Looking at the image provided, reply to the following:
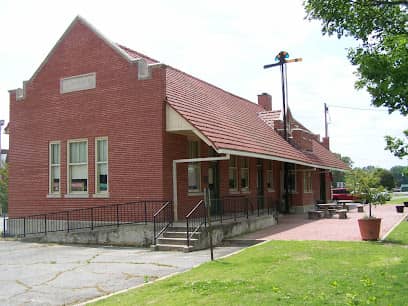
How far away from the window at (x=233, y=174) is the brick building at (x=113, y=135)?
5cm

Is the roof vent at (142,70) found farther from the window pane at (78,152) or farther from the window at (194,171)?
the window pane at (78,152)

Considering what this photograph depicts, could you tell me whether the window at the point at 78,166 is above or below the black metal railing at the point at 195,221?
above

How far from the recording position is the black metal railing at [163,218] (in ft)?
52.4

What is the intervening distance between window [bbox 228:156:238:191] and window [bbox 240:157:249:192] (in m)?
0.65

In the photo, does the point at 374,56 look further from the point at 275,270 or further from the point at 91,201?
the point at 91,201

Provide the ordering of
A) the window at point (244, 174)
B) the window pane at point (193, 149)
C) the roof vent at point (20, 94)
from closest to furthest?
the window pane at point (193, 149)
the roof vent at point (20, 94)
the window at point (244, 174)

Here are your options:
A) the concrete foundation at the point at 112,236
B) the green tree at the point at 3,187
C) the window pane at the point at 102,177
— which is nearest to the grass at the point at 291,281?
the concrete foundation at the point at 112,236

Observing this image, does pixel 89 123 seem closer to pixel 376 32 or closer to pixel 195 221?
pixel 195 221

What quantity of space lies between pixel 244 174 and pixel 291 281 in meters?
15.1

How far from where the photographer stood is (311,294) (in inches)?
298

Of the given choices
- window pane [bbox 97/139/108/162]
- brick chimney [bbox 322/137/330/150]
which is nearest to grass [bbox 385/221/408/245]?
window pane [bbox 97/139/108/162]

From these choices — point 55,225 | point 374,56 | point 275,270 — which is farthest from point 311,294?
point 55,225

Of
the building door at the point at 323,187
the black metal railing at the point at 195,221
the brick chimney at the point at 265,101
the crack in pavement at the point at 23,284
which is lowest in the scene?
the crack in pavement at the point at 23,284

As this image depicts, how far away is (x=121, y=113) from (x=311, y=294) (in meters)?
11.9
